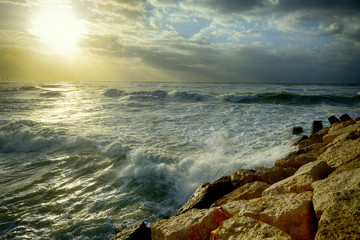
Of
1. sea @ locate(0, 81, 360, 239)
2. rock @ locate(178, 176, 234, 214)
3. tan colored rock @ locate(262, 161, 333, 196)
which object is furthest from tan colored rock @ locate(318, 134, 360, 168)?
sea @ locate(0, 81, 360, 239)

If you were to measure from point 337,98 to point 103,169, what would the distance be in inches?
1055

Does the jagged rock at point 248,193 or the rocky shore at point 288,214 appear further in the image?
the jagged rock at point 248,193

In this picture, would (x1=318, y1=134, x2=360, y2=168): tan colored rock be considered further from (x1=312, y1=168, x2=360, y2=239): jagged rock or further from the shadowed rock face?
(x1=312, y1=168, x2=360, y2=239): jagged rock

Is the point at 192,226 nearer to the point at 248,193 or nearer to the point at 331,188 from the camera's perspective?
the point at 248,193

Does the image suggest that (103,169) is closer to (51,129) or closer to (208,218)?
(208,218)

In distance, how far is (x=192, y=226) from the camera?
2.51 m

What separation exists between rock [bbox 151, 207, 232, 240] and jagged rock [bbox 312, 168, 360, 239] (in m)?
1.04

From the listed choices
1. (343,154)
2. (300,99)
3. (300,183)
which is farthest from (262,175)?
(300,99)

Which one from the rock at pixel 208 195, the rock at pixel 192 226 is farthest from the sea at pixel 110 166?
the rock at pixel 192 226

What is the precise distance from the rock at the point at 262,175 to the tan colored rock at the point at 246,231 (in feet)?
6.06

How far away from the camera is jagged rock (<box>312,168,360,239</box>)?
165cm

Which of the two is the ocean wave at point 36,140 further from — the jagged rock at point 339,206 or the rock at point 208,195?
the jagged rock at point 339,206

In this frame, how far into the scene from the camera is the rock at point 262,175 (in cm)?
402

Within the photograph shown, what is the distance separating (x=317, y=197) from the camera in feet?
7.31
